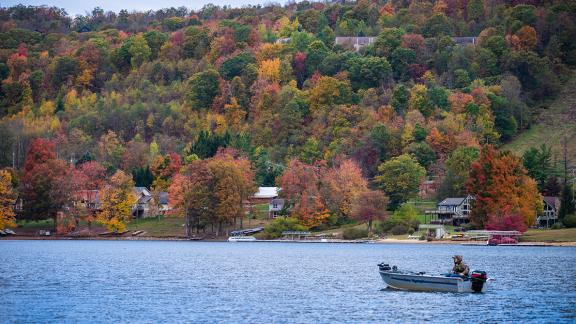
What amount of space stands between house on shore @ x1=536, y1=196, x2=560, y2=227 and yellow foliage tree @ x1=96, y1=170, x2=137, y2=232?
63849 mm

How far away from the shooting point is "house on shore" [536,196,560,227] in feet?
499

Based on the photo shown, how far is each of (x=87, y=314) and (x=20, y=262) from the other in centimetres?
4364

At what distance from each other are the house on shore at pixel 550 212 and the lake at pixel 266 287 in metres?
26.4

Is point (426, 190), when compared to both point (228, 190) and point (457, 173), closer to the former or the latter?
point (457, 173)

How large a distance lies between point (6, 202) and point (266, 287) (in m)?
91.2

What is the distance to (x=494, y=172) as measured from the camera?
142750 millimetres

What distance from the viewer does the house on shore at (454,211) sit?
153m

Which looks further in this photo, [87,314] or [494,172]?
[494,172]

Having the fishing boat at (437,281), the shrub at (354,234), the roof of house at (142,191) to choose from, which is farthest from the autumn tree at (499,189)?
the fishing boat at (437,281)

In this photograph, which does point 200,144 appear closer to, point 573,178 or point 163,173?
point 163,173

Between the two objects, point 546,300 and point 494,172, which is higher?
point 494,172

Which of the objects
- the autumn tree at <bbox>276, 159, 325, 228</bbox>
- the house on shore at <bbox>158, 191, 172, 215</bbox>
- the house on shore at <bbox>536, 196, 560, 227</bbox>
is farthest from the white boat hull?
the house on shore at <bbox>158, 191, 172, 215</bbox>

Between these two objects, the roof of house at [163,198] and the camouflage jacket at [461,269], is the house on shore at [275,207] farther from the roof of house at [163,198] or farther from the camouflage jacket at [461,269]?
the camouflage jacket at [461,269]

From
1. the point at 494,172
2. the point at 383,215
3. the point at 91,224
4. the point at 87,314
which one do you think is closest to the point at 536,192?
the point at 494,172
